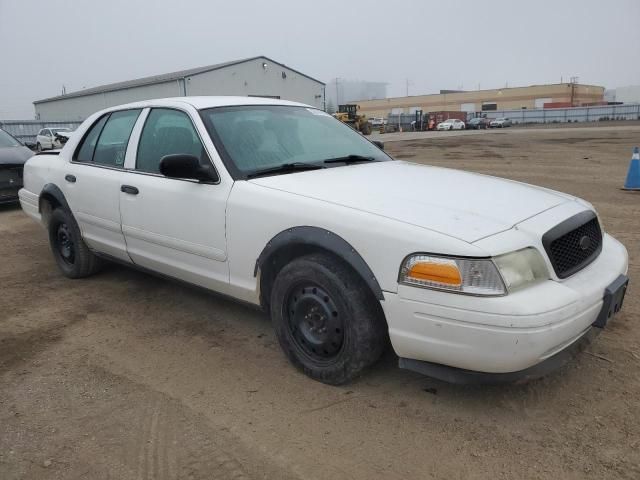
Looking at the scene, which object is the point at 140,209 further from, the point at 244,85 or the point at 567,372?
the point at 244,85

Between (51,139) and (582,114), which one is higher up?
(51,139)

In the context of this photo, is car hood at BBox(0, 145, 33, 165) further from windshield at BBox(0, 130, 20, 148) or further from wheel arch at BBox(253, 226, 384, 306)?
wheel arch at BBox(253, 226, 384, 306)

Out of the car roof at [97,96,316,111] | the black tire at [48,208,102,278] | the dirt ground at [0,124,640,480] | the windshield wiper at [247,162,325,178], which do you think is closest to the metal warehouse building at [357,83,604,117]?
the car roof at [97,96,316,111]

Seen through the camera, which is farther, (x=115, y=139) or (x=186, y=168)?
(x=115, y=139)

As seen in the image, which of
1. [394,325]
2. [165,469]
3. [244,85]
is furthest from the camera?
[244,85]

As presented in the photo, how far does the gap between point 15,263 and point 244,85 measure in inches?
1421

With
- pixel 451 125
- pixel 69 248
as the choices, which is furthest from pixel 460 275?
pixel 451 125

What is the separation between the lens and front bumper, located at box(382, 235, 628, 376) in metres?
2.31

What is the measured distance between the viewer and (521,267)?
245 cm

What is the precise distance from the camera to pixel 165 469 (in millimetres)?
2381

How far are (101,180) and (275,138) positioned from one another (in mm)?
1609

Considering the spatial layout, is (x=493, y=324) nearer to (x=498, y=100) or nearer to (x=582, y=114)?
(x=582, y=114)

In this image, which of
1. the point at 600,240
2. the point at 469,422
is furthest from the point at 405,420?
the point at 600,240

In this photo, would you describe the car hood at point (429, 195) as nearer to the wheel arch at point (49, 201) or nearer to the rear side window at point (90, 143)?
the rear side window at point (90, 143)
